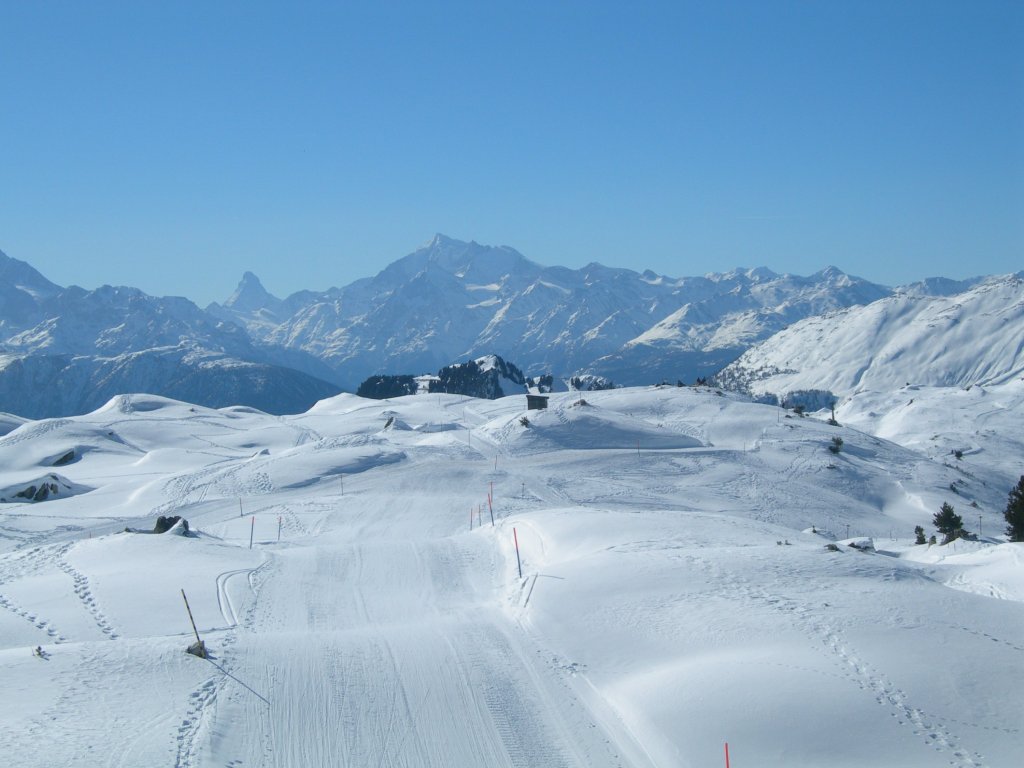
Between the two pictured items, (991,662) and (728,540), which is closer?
(991,662)

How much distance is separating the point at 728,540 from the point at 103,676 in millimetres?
20910

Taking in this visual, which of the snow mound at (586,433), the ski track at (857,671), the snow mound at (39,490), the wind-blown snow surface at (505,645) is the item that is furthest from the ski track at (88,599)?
the snow mound at (586,433)

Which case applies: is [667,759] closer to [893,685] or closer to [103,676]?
[893,685]

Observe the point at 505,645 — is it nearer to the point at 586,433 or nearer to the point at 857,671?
the point at 857,671

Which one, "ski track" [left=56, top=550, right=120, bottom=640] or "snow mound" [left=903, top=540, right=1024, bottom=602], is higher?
"snow mound" [left=903, top=540, right=1024, bottom=602]

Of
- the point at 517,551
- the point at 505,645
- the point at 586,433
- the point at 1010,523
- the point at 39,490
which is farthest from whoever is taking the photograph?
the point at 586,433

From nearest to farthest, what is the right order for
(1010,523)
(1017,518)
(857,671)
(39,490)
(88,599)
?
(857,671) → (88,599) → (1017,518) → (1010,523) → (39,490)

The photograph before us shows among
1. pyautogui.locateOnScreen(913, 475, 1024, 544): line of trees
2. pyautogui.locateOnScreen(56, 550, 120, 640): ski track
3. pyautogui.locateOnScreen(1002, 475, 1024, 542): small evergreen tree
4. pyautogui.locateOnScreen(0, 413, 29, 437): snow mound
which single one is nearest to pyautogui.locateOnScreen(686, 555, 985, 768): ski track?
pyautogui.locateOnScreen(56, 550, 120, 640): ski track

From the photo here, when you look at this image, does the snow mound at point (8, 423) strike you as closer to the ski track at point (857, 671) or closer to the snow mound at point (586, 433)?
the snow mound at point (586, 433)

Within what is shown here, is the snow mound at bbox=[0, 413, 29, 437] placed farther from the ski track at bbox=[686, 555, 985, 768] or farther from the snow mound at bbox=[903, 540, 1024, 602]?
the snow mound at bbox=[903, 540, 1024, 602]

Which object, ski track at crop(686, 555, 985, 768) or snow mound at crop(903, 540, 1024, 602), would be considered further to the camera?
snow mound at crop(903, 540, 1024, 602)

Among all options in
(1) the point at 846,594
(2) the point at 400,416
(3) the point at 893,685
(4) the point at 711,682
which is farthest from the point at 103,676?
(2) the point at 400,416

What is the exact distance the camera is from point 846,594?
21281 millimetres

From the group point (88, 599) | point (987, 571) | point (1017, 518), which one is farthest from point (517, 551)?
point (1017, 518)
